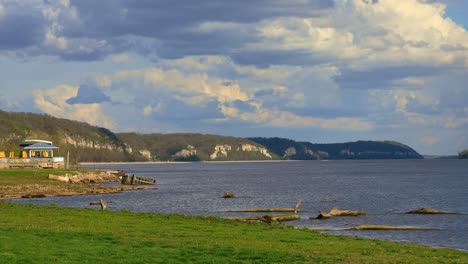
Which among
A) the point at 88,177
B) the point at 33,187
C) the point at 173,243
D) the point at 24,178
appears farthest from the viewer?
the point at 88,177

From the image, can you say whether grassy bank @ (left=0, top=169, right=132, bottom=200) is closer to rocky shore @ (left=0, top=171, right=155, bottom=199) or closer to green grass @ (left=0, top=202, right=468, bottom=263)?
rocky shore @ (left=0, top=171, right=155, bottom=199)

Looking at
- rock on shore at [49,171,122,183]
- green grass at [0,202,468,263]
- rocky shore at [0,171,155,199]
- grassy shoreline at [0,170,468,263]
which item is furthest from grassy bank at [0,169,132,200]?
green grass at [0,202,468,263]

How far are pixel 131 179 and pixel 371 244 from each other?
10043 cm

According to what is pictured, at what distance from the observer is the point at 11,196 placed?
262ft

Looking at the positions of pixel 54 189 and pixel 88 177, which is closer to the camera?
pixel 54 189

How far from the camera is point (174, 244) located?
3164 cm

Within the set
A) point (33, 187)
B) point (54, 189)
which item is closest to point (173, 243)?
point (33, 187)

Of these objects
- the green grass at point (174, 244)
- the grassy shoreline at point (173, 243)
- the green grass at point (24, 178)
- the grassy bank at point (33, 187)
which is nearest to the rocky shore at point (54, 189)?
the grassy bank at point (33, 187)

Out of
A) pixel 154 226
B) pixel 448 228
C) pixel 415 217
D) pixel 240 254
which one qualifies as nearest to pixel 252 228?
pixel 154 226

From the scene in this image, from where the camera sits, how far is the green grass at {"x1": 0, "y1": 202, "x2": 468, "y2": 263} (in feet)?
90.1

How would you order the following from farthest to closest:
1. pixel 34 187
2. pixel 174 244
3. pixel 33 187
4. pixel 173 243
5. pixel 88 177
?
pixel 88 177 → pixel 34 187 → pixel 33 187 → pixel 173 243 → pixel 174 244

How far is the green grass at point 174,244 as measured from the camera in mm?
27469

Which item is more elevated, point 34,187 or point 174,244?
point 34,187

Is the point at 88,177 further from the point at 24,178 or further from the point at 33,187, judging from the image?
the point at 33,187
